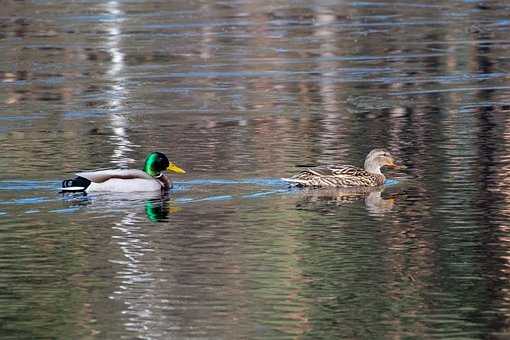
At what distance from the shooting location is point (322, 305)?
38.5 feet

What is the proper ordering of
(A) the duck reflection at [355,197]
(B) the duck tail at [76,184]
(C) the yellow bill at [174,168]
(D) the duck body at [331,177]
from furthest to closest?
(C) the yellow bill at [174,168]
(D) the duck body at [331,177]
(B) the duck tail at [76,184]
(A) the duck reflection at [355,197]

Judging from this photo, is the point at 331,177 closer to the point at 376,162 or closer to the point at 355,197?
the point at 355,197

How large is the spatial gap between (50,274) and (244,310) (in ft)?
6.55

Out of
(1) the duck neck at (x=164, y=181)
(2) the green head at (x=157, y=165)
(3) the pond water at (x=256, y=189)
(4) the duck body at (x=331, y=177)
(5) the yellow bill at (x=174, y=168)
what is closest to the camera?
(3) the pond water at (x=256, y=189)

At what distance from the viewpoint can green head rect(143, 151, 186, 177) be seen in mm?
17266

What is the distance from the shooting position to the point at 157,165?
17.3 metres

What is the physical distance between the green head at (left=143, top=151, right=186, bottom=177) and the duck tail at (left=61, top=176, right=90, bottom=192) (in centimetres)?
86

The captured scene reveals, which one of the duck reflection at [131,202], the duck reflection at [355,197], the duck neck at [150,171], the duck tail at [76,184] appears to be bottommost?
the duck reflection at [355,197]

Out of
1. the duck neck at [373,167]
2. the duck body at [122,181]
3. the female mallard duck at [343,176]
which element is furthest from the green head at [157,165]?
the duck neck at [373,167]

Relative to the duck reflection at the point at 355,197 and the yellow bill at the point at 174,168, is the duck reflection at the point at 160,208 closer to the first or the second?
the yellow bill at the point at 174,168

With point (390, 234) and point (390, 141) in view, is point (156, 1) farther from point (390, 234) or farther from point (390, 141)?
point (390, 234)

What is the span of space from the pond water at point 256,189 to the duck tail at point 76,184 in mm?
118

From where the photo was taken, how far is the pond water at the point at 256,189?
459 inches

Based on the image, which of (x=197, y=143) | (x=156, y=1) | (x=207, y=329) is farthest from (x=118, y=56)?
(x=207, y=329)
